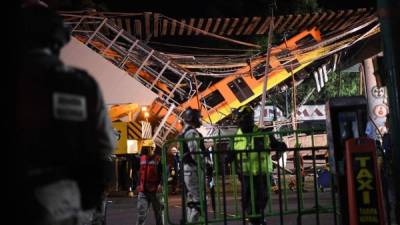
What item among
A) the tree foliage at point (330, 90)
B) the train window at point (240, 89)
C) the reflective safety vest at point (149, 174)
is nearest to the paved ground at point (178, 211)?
the reflective safety vest at point (149, 174)

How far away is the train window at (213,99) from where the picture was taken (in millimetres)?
16312

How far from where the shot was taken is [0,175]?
76.5 inches

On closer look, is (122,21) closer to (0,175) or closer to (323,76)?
(323,76)

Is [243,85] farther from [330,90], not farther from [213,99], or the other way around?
[330,90]

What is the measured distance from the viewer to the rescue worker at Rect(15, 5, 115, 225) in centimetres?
218

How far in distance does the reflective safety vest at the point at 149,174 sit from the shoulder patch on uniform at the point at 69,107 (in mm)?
6238

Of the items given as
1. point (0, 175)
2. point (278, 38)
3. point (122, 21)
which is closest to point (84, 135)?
point (0, 175)

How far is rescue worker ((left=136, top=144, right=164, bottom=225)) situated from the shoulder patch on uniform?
6241 mm

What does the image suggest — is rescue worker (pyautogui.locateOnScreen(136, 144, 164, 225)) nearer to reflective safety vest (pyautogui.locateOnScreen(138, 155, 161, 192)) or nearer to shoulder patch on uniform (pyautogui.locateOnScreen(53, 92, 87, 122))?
reflective safety vest (pyautogui.locateOnScreen(138, 155, 161, 192))

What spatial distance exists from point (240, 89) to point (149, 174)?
8012 millimetres

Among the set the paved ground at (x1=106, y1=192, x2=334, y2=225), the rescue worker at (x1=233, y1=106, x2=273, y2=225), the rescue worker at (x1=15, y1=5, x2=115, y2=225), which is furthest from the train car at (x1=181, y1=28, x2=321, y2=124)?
the rescue worker at (x1=15, y1=5, x2=115, y2=225)

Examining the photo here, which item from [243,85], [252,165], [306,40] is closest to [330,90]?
[306,40]

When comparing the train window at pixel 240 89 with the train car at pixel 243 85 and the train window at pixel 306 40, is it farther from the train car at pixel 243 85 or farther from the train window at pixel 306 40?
the train window at pixel 306 40

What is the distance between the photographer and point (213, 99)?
1647cm
